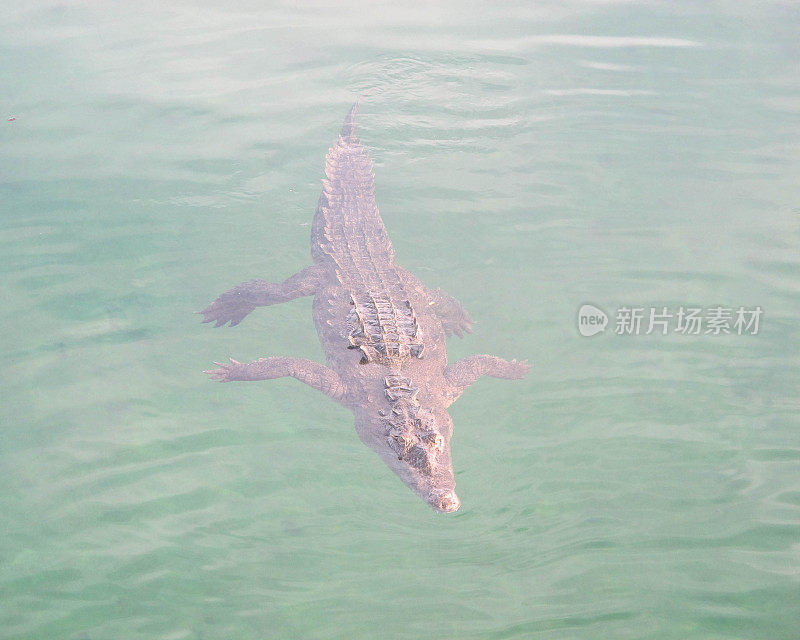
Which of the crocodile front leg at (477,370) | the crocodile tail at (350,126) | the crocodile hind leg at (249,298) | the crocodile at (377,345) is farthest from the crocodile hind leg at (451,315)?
the crocodile tail at (350,126)

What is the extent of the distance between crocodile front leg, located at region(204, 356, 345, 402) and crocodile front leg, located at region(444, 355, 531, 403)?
973 millimetres

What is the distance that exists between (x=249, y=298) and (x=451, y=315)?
6.64 feet

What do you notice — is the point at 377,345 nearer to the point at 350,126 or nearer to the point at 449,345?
the point at 449,345

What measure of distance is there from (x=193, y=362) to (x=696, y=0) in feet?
37.4

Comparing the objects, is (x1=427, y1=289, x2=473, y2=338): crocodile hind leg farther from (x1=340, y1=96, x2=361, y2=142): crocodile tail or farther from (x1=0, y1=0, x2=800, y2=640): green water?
(x1=340, y1=96, x2=361, y2=142): crocodile tail

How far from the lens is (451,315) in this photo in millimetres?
6570

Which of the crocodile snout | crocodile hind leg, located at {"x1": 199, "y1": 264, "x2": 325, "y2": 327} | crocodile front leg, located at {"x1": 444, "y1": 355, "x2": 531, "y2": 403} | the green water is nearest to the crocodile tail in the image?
the green water

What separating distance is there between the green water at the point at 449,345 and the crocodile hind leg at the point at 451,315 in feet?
0.48

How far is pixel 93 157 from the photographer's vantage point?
8812 millimetres

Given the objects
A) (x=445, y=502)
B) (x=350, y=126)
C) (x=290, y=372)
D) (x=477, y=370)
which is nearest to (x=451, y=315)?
(x=477, y=370)

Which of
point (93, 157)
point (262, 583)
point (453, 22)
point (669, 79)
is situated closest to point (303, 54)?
point (453, 22)

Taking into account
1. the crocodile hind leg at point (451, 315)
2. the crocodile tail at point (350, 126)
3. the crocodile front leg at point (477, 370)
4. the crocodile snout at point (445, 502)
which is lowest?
the crocodile snout at point (445, 502)

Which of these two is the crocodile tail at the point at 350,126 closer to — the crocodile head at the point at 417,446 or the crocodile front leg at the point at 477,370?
the crocodile front leg at the point at 477,370

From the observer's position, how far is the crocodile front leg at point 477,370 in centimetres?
580
